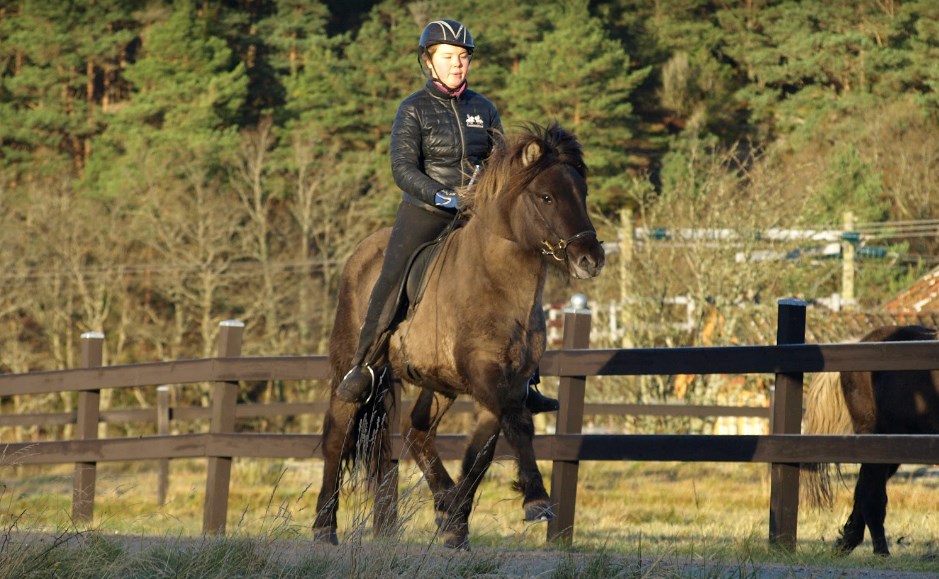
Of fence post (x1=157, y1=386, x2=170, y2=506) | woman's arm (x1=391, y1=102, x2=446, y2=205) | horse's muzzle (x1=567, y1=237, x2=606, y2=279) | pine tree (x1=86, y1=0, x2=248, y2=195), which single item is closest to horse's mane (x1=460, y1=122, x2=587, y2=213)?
woman's arm (x1=391, y1=102, x2=446, y2=205)

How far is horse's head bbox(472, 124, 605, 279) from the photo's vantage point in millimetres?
6574

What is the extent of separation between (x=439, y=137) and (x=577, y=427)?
2480 millimetres

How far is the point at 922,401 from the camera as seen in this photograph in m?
8.93

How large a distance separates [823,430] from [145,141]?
39.8m

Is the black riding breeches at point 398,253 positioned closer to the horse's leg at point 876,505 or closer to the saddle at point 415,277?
the saddle at point 415,277

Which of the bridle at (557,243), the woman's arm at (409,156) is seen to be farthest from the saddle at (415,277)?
the bridle at (557,243)

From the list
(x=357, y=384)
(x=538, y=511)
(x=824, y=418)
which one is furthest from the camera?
(x=824, y=418)

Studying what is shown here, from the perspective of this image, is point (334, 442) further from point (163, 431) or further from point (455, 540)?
point (163, 431)

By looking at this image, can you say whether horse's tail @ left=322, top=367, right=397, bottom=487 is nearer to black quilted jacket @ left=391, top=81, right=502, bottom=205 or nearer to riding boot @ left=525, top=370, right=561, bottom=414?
riding boot @ left=525, top=370, right=561, bottom=414

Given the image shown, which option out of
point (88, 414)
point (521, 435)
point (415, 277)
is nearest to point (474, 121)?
point (415, 277)

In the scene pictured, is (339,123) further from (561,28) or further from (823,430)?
(823,430)

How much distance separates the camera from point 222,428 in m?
10.2

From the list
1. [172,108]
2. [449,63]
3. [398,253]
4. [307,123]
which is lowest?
[398,253]

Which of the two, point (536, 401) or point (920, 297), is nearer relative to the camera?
point (536, 401)
